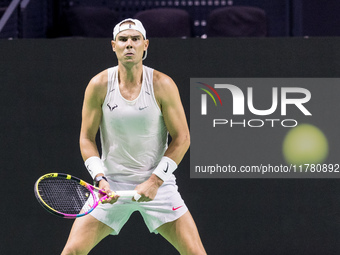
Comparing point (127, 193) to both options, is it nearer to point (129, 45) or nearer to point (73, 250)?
point (73, 250)

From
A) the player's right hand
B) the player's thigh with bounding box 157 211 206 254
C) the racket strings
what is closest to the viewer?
the player's right hand

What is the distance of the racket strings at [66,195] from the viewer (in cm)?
420

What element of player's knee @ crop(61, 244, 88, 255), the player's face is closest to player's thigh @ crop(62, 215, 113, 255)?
player's knee @ crop(61, 244, 88, 255)

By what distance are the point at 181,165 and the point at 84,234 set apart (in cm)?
154

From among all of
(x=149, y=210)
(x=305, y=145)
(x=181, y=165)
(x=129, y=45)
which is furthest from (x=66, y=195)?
(x=305, y=145)

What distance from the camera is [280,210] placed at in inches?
212

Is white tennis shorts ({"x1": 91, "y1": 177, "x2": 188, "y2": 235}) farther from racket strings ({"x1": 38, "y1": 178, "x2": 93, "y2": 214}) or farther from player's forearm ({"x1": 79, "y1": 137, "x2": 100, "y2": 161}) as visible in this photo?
player's forearm ({"x1": 79, "y1": 137, "x2": 100, "y2": 161})

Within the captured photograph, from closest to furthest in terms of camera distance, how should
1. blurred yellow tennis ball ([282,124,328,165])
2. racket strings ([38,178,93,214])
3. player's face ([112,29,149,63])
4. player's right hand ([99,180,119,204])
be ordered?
player's right hand ([99,180,119,204])
player's face ([112,29,149,63])
racket strings ([38,178,93,214])
blurred yellow tennis ball ([282,124,328,165])

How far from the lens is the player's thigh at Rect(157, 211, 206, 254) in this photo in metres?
3.99

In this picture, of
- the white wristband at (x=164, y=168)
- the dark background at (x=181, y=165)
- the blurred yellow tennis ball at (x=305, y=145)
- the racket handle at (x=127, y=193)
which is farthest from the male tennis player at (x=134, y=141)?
the blurred yellow tennis ball at (x=305, y=145)

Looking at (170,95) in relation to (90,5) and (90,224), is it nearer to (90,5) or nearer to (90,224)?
(90,224)

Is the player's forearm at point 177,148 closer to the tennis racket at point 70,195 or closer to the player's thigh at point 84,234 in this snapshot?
the tennis racket at point 70,195

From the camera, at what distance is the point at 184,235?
402 cm

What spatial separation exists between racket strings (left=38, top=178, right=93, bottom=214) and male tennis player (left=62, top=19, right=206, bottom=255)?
0.53 ft
